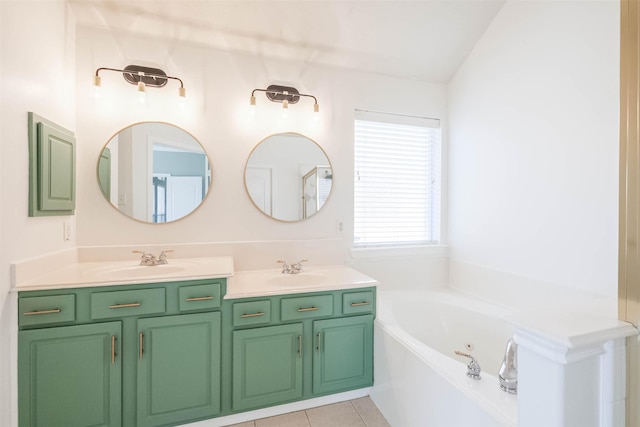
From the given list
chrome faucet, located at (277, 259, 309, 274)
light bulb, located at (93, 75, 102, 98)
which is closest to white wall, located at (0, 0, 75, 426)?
light bulb, located at (93, 75, 102, 98)

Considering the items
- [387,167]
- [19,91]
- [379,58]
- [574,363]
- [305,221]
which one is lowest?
[574,363]

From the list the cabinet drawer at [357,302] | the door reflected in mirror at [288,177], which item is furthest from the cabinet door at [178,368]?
the door reflected in mirror at [288,177]

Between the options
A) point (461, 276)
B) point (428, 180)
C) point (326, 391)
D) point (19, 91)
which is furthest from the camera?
point (428, 180)

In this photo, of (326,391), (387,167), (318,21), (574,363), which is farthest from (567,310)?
(318,21)

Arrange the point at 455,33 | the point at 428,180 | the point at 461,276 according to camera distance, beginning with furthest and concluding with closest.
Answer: the point at 428,180, the point at 461,276, the point at 455,33

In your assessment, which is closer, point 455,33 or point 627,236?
point 627,236

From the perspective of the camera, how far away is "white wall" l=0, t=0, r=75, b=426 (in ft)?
4.42

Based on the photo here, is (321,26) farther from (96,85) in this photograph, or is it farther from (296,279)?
(296,279)

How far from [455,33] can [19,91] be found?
2.85 metres

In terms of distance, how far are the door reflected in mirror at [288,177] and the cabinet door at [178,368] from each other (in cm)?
97

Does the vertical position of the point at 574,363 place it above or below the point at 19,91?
below

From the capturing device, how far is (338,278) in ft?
6.79

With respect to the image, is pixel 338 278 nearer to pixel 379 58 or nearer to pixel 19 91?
pixel 379 58

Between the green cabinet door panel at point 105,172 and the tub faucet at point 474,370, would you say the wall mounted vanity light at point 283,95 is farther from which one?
the tub faucet at point 474,370
